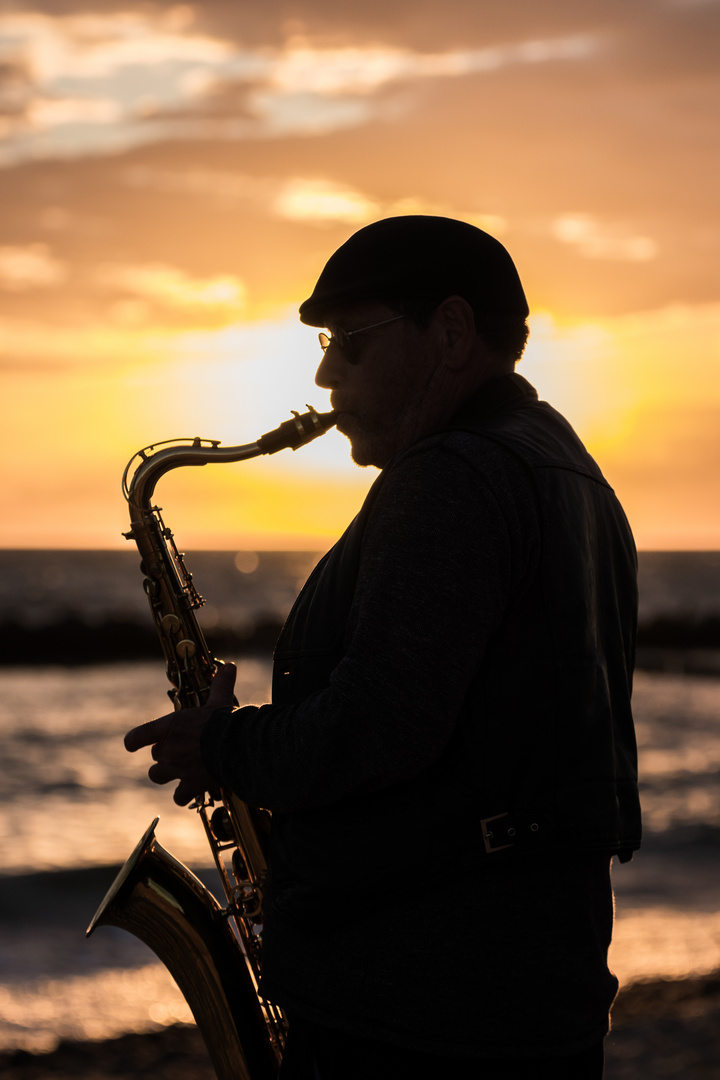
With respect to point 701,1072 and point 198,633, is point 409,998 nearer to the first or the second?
point 198,633

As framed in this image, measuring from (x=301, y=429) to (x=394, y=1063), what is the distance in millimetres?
1685

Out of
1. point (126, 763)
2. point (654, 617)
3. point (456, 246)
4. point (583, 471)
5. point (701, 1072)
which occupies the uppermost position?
point (654, 617)

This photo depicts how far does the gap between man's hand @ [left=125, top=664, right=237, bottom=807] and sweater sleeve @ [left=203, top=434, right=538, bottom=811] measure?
37 cm

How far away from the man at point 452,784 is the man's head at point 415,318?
0.22 m

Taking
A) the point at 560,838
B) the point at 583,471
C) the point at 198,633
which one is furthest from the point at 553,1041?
the point at 198,633

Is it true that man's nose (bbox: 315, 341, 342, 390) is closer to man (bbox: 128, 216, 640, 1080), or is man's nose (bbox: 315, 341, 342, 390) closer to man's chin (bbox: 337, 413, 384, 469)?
man's chin (bbox: 337, 413, 384, 469)

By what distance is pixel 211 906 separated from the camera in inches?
120

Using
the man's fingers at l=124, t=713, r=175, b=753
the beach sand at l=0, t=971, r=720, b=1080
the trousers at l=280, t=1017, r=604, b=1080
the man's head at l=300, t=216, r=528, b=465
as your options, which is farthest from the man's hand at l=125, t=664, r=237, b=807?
the beach sand at l=0, t=971, r=720, b=1080

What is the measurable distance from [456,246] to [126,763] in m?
12.8

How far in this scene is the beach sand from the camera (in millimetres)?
5180

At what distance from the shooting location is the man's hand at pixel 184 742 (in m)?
2.21

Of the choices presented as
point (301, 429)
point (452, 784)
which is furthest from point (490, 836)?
point (301, 429)

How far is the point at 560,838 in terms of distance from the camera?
6.09 ft

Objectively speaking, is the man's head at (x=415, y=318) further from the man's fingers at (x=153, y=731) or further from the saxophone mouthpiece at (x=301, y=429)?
the man's fingers at (x=153, y=731)
